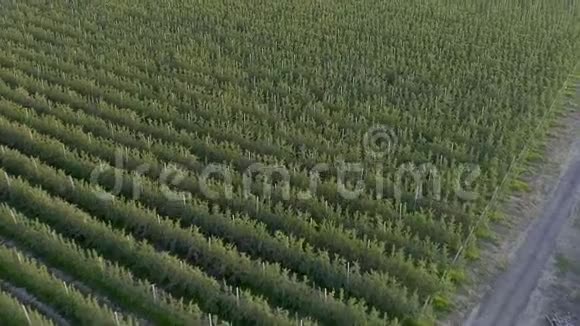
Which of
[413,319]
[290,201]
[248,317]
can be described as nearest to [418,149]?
[290,201]

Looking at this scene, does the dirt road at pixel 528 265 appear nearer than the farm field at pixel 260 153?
Yes

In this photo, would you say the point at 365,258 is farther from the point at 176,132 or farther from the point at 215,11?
the point at 215,11

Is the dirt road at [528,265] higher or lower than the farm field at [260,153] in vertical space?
lower

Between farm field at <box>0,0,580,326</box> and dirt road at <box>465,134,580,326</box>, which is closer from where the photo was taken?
dirt road at <box>465,134,580,326</box>

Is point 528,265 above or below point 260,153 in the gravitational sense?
below
